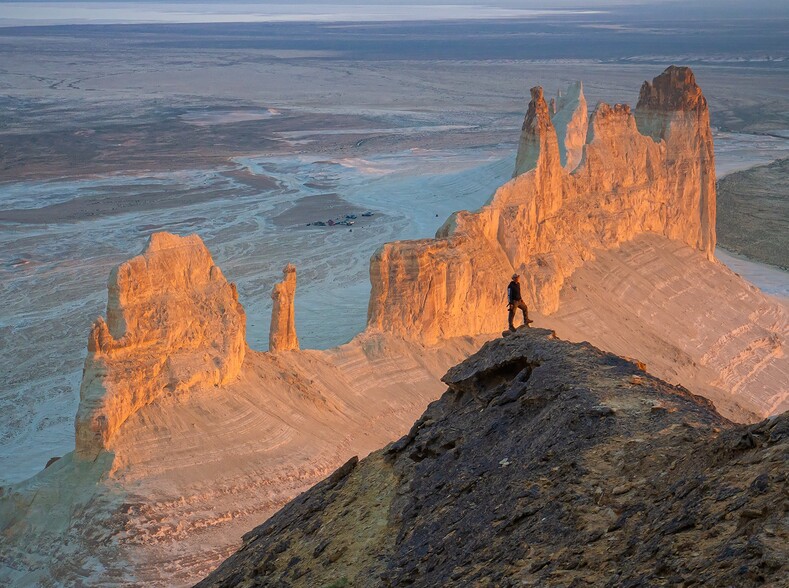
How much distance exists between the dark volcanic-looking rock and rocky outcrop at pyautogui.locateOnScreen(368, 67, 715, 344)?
13379mm

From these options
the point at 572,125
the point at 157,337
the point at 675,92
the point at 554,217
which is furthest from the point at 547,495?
the point at 572,125

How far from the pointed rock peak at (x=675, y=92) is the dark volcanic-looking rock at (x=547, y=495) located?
28.4 m

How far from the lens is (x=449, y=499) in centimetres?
982

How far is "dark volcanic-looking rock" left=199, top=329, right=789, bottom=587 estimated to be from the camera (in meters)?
7.09

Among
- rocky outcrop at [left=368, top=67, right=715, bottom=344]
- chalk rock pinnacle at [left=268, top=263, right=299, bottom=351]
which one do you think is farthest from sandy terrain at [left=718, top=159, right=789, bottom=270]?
chalk rock pinnacle at [left=268, top=263, right=299, bottom=351]

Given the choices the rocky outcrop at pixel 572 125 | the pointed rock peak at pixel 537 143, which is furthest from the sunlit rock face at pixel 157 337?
the rocky outcrop at pixel 572 125

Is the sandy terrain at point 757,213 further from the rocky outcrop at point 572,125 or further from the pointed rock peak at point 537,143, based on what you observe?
the pointed rock peak at point 537,143

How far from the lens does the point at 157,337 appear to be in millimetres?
20828

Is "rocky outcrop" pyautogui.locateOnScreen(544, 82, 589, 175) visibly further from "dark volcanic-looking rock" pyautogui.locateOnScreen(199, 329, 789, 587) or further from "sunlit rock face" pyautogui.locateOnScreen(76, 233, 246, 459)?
"dark volcanic-looking rock" pyautogui.locateOnScreen(199, 329, 789, 587)

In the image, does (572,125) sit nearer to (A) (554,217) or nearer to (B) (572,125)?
(B) (572,125)

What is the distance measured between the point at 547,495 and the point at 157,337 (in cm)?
1334

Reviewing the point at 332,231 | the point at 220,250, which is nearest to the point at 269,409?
the point at 220,250

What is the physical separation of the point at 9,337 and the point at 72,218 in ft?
80.6

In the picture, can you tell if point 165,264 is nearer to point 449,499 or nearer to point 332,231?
point 449,499
